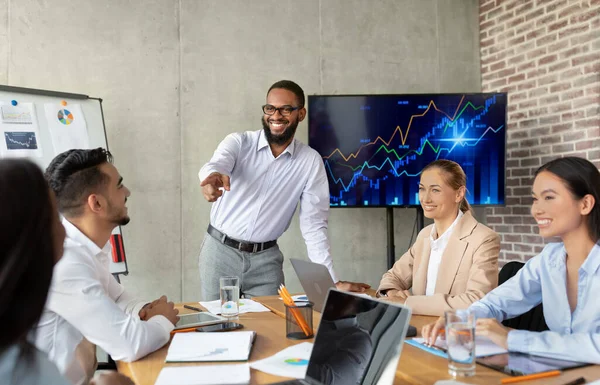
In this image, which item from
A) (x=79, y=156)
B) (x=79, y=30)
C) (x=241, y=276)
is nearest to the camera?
(x=79, y=156)

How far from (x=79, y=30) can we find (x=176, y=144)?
0.96 meters

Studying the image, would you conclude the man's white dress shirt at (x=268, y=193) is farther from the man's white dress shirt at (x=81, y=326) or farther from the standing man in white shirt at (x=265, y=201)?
the man's white dress shirt at (x=81, y=326)

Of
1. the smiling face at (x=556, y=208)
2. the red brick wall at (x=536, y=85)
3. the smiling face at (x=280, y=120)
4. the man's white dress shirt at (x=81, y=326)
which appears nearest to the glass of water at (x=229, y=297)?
the man's white dress shirt at (x=81, y=326)

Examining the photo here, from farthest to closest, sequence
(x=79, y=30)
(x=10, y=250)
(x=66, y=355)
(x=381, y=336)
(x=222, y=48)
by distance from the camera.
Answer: (x=222, y=48)
(x=79, y=30)
(x=66, y=355)
(x=381, y=336)
(x=10, y=250)

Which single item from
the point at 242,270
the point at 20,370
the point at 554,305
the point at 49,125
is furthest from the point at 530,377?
the point at 49,125

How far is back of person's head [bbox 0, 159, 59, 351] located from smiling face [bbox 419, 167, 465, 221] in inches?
78.0

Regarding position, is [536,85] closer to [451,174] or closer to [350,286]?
[451,174]

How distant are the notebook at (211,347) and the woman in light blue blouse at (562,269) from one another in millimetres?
527

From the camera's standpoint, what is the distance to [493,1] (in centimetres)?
452

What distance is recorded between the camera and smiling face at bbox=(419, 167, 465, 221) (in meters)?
2.60

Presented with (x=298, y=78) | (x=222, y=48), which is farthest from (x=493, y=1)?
(x=222, y=48)

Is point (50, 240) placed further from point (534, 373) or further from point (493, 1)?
point (493, 1)

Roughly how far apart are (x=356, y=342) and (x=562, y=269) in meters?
0.93

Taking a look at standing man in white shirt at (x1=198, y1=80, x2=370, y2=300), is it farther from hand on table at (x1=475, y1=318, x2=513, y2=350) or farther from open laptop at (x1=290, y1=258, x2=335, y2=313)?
hand on table at (x1=475, y1=318, x2=513, y2=350)
